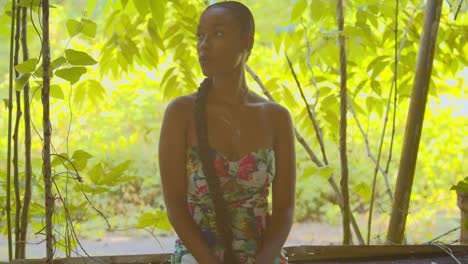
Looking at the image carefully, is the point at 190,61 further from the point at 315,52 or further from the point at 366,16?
the point at 366,16

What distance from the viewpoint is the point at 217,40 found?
2.74ft

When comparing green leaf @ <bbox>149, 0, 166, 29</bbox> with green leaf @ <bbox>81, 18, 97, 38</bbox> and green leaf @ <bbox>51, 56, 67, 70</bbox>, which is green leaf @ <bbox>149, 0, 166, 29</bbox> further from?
green leaf @ <bbox>51, 56, 67, 70</bbox>

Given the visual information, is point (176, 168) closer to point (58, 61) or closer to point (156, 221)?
point (58, 61)

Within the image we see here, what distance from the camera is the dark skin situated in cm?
84

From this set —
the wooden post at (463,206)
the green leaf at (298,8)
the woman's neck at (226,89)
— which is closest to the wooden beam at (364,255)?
the wooden post at (463,206)

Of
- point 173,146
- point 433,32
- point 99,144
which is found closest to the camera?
point 173,146

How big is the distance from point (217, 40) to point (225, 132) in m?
0.13

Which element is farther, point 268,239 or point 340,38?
point 340,38

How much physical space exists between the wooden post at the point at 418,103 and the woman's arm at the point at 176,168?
2.20 ft

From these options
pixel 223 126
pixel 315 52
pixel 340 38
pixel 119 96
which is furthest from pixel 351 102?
pixel 119 96

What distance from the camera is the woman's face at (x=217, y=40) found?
835 millimetres

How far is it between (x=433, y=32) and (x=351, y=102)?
1.17 ft

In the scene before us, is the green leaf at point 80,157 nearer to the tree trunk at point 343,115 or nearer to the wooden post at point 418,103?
the tree trunk at point 343,115

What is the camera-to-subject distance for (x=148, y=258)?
1.17 metres
